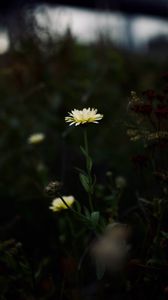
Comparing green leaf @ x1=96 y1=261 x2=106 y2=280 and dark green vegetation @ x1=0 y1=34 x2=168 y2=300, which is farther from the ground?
green leaf @ x1=96 y1=261 x2=106 y2=280

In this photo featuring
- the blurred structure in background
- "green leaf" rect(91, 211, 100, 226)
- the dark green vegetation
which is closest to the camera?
"green leaf" rect(91, 211, 100, 226)

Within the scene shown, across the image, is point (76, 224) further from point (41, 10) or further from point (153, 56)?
point (153, 56)

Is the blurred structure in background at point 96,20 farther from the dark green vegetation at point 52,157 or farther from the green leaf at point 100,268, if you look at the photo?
the green leaf at point 100,268

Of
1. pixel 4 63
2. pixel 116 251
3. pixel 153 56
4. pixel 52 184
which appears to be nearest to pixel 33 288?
pixel 116 251

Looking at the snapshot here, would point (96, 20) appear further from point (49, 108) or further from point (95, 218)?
point (95, 218)

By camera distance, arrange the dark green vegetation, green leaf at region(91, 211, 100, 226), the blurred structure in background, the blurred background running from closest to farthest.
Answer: green leaf at region(91, 211, 100, 226) → the dark green vegetation → the blurred background → the blurred structure in background

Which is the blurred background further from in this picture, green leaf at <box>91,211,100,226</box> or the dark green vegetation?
green leaf at <box>91,211,100,226</box>

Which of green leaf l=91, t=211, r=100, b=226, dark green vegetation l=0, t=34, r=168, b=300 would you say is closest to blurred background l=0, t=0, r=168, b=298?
dark green vegetation l=0, t=34, r=168, b=300
